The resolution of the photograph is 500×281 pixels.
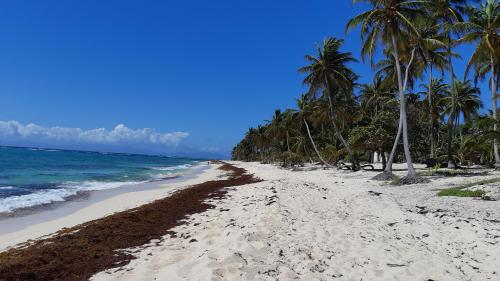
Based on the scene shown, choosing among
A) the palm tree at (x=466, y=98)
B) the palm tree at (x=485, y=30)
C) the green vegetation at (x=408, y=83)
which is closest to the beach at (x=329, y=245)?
the green vegetation at (x=408, y=83)

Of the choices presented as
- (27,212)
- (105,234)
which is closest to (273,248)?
(105,234)

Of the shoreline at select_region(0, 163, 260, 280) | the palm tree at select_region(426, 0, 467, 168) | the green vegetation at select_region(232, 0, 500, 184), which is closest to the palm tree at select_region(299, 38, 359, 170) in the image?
the green vegetation at select_region(232, 0, 500, 184)

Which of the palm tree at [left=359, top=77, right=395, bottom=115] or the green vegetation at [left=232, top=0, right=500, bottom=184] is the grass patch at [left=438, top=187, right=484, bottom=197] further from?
the palm tree at [left=359, top=77, right=395, bottom=115]

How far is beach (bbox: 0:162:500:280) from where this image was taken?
528 centimetres

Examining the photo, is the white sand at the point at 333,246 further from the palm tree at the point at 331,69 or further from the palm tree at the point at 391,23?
the palm tree at the point at 331,69

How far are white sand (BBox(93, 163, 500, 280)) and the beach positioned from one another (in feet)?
0.05

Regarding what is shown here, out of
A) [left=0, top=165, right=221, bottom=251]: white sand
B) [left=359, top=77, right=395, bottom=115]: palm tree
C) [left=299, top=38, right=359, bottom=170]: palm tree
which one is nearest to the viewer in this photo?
[left=0, top=165, right=221, bottom=251]: white sand

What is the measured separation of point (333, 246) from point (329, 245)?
0.08m

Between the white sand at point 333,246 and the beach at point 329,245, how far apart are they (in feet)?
0.05

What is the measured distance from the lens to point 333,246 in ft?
21.3

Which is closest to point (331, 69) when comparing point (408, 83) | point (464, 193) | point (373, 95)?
point (408, 83)

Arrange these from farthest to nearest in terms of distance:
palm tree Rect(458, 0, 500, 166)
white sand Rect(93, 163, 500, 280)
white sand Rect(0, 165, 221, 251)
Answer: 1. palm tree Rect(458, 0, 500, 166)
2. white sand Rect(0, 165, 221, 251)
3. white sand Rect(93, 163, 500, 280)

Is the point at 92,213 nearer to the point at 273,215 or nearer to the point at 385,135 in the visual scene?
the point at 273,215

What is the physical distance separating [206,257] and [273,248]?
125 cm
